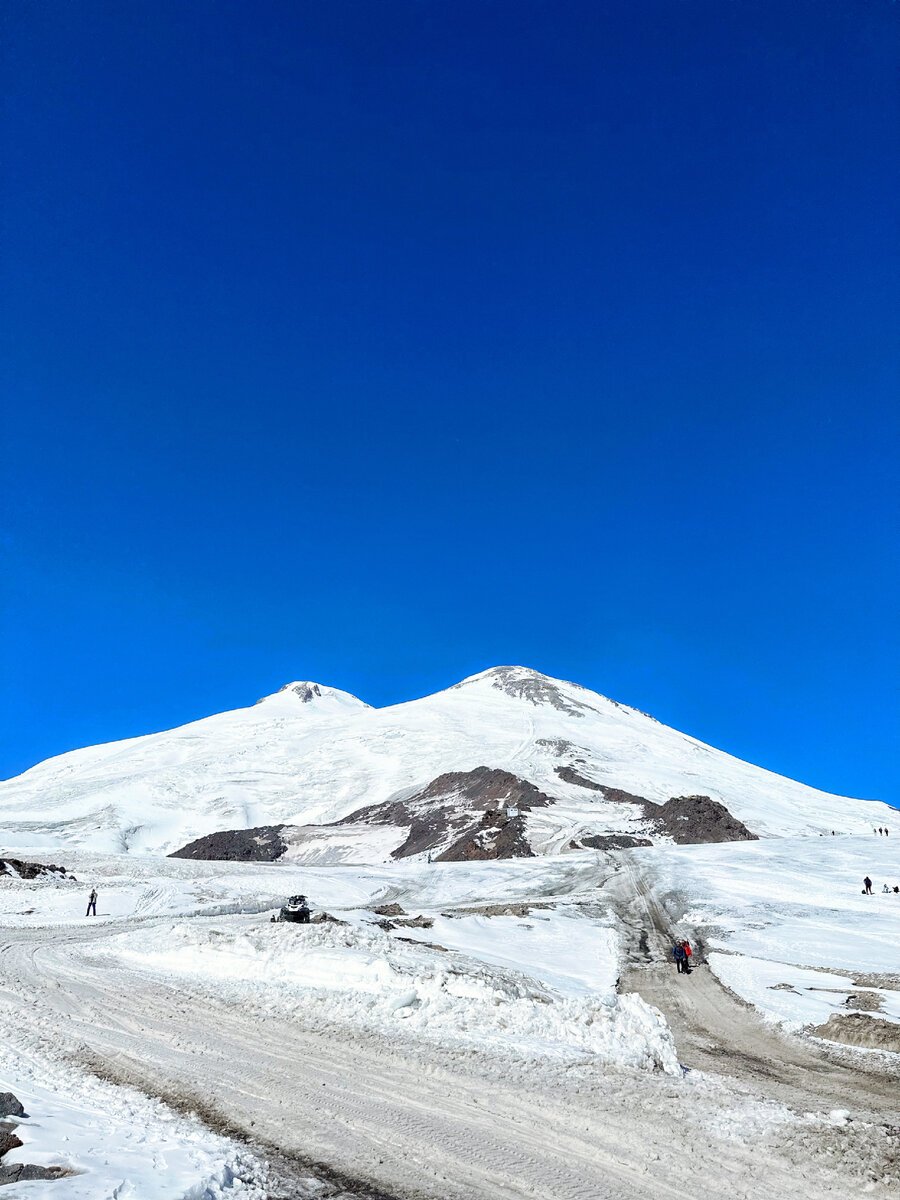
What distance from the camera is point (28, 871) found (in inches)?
1836

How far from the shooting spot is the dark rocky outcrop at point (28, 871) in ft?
150

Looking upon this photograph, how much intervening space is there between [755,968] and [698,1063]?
513 inches

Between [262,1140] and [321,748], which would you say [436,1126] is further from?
[321,748]

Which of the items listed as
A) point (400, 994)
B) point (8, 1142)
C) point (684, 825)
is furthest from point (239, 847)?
point (8, 1142)

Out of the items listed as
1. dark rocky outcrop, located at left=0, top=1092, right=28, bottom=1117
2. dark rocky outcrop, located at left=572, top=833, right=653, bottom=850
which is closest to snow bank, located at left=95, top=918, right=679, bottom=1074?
dark rocky outcrop, located at left=0, top=1092, right=28, bottom=1117

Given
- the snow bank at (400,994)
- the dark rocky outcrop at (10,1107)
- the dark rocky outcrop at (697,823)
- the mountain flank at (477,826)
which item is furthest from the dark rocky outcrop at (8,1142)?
the dark rocky outcrop at (697,823)

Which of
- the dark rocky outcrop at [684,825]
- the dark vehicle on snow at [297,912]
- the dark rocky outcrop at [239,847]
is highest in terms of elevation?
the dark rocky outcrop at [684,825]

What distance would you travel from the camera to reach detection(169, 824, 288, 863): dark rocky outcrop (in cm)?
8019

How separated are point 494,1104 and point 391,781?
4128 inches

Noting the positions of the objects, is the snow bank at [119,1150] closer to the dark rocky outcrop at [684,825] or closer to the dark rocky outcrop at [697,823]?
the dark rocky outcrop at [684,825]

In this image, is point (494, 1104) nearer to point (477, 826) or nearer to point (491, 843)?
point (491, 843)

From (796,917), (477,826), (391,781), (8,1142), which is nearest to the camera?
(8,1142)

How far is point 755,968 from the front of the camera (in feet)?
75.8

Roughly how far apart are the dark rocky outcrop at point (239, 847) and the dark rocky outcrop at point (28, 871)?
31.1 metres
